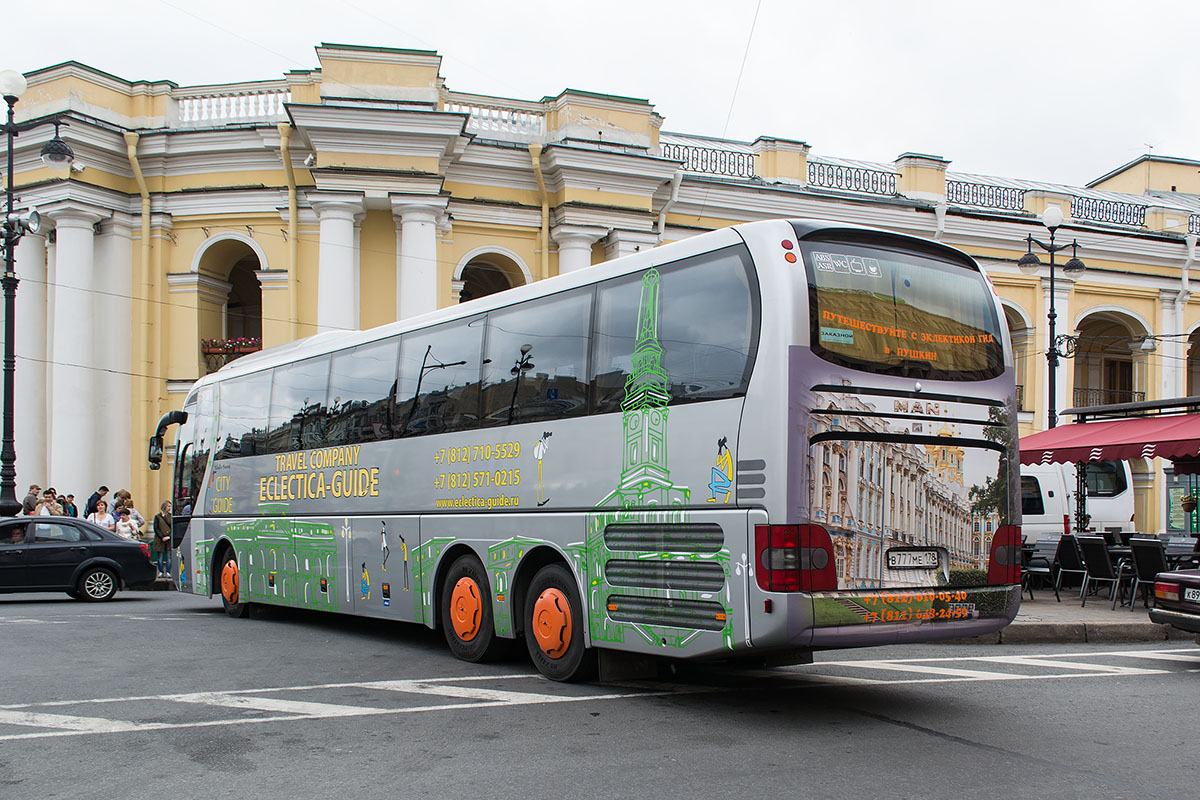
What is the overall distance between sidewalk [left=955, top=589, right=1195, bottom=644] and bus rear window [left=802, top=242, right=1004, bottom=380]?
4.37m

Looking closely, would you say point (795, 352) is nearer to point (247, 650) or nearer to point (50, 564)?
point (247, 650)

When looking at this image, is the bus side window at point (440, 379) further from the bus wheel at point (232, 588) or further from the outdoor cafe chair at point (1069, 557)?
the outdoor cafe chair at point (1069, 557)

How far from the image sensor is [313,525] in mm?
12250

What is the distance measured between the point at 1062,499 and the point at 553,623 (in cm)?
1576

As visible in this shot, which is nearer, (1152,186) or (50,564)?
(50,564)

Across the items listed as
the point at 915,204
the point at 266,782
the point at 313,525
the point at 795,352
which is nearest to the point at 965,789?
the point at 795,352

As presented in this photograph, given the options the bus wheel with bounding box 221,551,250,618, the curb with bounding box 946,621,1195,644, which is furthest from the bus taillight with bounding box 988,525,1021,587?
the bus wheel with bounding box 221,551,250,618

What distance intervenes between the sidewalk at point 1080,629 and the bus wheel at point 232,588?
8.68 m

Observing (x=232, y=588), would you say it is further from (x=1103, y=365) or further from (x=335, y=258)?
(x=1103, y=365)

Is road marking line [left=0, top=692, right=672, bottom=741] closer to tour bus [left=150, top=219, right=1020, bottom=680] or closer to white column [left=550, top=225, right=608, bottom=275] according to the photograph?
tour bus [left=150, top=219, right=1020, bottom=680]

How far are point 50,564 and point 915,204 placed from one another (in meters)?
22.0

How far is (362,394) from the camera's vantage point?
1145 cm

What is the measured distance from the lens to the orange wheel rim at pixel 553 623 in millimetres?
8477

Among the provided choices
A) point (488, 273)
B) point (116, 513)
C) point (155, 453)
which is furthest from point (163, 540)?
point (488, 273)
